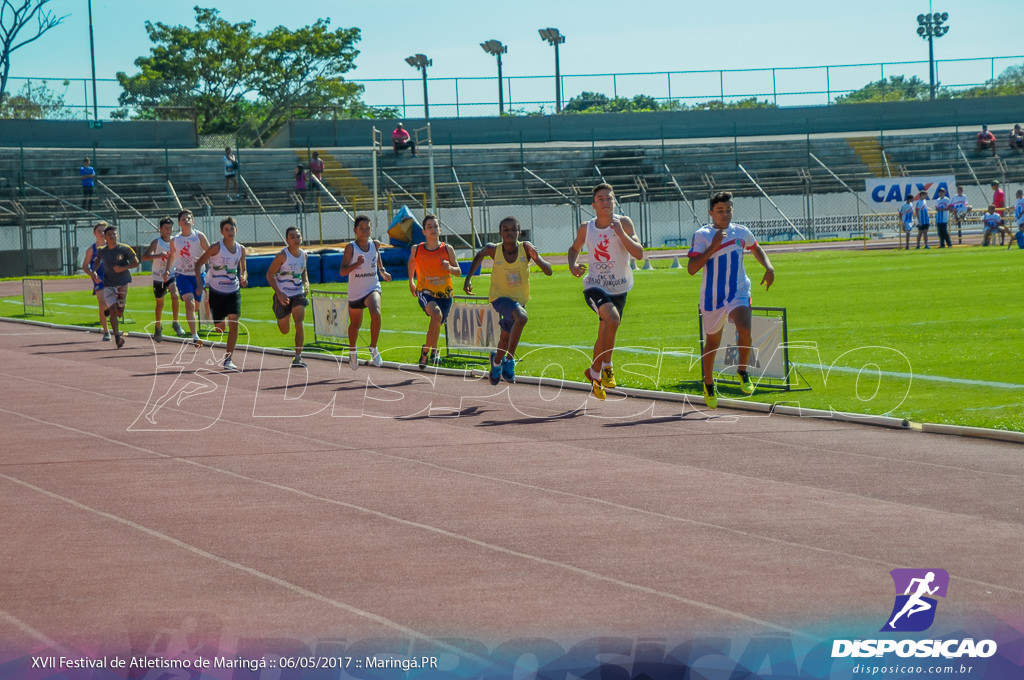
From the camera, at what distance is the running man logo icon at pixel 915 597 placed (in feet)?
17.7

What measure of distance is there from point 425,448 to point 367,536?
3002 mm

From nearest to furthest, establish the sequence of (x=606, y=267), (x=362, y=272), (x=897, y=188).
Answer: (x=606, y=267) → (x=362, y=272) → (x=897, y=188)

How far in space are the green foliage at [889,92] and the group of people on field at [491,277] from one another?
59.2 m

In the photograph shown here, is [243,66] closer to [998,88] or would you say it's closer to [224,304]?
[998,88]

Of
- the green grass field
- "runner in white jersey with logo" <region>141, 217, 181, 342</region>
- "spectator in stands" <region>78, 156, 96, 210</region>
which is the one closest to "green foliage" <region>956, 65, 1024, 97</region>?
the green grass field

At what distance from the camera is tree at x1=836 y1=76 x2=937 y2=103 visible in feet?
243

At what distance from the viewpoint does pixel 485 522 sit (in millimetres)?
7520

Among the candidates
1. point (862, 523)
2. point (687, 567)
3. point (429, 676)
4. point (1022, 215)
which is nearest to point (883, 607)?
point (687, 567)

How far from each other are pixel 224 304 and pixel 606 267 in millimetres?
7073

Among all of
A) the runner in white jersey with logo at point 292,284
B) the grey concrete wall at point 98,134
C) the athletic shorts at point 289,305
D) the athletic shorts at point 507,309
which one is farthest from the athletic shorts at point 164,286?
the grey concrete wall at point 98,134

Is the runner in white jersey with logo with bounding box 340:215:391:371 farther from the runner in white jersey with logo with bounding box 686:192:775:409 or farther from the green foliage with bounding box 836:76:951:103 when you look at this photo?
the green foliage with bounding box 836:76:951:103

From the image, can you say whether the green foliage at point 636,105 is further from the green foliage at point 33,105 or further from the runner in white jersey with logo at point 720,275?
the runner in white jersey with logo at point 720,275

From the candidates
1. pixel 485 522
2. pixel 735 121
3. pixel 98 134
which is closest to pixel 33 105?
pixel 98 134

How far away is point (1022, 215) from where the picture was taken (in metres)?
39.2
